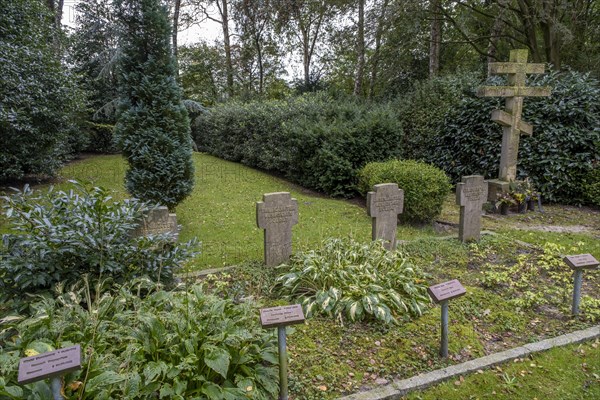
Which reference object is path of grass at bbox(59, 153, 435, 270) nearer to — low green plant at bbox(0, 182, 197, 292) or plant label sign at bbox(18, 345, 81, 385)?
low green plant at bbox(0, 182, 197, 292)

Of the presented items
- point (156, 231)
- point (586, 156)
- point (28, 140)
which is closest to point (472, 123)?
point (586, 156)

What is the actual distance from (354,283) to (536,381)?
5.54 ft

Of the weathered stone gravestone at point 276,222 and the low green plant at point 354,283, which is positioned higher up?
the weathered stone gravestone at point 276,222

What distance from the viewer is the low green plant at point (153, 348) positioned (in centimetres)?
232

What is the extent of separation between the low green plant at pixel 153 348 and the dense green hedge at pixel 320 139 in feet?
22.4

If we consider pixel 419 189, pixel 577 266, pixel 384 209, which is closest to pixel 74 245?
pixel 384 209

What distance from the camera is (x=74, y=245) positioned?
10.5 feet

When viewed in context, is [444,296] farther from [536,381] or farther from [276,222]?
[276,222]

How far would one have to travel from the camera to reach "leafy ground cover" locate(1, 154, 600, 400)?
122 inches

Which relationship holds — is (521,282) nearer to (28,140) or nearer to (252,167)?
(28,140)

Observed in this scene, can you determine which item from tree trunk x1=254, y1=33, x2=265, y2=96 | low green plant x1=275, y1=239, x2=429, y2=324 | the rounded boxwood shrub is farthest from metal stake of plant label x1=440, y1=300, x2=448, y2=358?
tree trunk x1=254, y1=33, x2=265, y2=96

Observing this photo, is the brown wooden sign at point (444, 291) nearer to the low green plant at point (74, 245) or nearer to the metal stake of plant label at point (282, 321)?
the metal stake of plant label at point (282, 321)

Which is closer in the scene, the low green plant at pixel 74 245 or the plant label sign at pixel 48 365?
the plant label sign at pixel 48 365

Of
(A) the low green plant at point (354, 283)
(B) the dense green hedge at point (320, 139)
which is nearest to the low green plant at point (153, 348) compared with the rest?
(A) the low green plant at point (354, 283)
